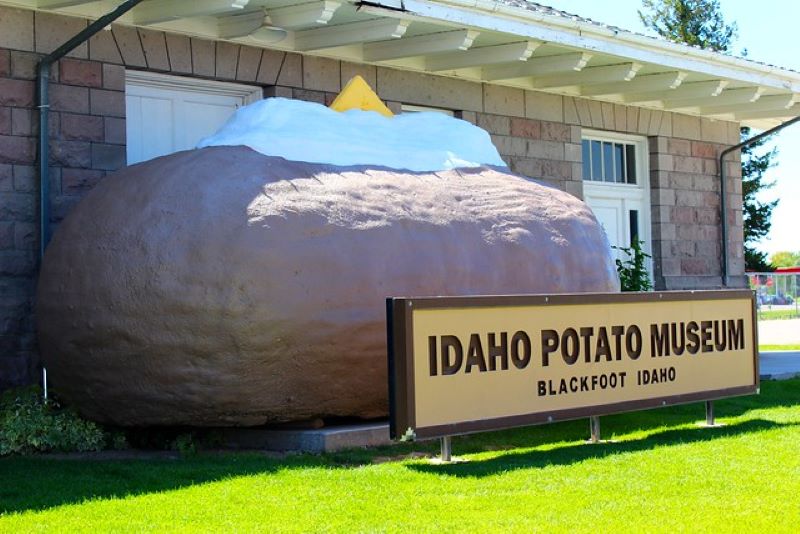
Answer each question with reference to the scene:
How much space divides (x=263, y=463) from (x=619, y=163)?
867cm

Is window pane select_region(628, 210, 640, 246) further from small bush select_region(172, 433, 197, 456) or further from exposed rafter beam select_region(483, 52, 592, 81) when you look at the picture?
small bush select_region(172, 433, 197, 456)

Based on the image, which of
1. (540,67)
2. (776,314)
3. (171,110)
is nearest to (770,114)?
(540,67)

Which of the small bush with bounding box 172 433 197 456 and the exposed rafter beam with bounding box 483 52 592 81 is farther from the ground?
the exposed rafter beam with bounding box 483 52 592 81

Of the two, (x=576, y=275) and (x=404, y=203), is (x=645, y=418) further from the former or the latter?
(x=404, y=203)

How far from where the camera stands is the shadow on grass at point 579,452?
6.88 m

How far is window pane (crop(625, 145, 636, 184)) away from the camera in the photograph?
1479 centimetres

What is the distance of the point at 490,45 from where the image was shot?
11.7m

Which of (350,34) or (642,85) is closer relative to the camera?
(350,34)

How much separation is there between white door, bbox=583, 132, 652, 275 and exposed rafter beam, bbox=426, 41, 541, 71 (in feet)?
9.04

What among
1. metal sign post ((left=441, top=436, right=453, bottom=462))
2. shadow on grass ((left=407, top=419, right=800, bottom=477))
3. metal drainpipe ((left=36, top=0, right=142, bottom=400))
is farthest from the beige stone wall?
shadow on grass ((left=407, top=419, right=800, bottom=477))

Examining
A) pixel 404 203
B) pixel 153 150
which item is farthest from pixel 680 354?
pixel 153 150

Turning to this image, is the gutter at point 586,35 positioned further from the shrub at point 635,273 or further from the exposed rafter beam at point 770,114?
the shrub at point 635,273

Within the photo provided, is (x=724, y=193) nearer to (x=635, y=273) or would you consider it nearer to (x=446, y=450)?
(x=635, y=273)

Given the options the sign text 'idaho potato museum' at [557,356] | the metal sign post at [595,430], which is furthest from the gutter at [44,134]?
the metal sign post at [595,430]
